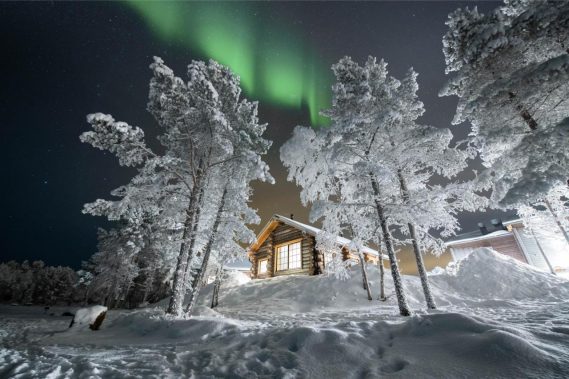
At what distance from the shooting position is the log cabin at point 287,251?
20719 millimetres

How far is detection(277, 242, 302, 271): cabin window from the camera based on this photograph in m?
22.1

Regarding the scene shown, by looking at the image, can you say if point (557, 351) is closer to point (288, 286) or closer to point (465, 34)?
point (465, 34)

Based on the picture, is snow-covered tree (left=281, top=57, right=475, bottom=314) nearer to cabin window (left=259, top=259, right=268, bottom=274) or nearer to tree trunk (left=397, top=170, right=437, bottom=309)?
tree trunk (left=397, top=170, right=437, bottom=309)

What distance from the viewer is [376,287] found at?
15375 mm

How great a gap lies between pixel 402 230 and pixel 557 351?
30.1 ft

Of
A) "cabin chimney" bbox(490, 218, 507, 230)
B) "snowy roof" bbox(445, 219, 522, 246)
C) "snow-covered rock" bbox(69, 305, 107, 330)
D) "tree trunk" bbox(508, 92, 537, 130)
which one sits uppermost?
"cabin chimney" bbox(490, 218, 507, 230)

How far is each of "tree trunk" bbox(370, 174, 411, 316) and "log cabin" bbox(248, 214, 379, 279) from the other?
966 centimetres

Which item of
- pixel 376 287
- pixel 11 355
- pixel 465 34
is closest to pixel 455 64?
pixel 465 34

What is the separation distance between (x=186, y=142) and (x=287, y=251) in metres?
15.1

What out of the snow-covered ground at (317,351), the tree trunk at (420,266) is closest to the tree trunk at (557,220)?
the tree trunk at (420,266)

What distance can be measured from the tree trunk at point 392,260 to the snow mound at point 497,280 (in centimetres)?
695

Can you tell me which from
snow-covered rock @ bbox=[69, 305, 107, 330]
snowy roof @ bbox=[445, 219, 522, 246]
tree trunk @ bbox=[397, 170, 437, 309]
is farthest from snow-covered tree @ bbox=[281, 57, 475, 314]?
snowy roof @ bbox=[445, 219, 522, 246]

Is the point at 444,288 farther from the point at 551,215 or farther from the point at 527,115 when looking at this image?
the point at 527,115

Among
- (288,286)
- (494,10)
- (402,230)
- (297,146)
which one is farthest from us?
(288,286)
